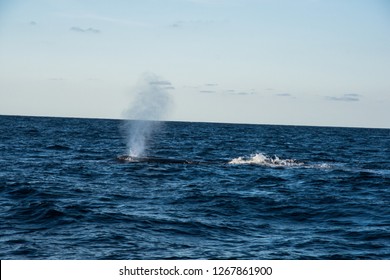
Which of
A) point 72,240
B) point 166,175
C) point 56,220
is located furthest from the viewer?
point 166,175

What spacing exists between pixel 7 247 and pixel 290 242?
9.16 m

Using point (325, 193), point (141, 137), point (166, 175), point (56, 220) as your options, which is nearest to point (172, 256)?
point (56, 220)

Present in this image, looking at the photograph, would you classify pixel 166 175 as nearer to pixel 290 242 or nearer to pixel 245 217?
pixel 245 217

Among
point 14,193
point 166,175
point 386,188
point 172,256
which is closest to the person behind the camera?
point 172,256

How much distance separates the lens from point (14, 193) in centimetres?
2767

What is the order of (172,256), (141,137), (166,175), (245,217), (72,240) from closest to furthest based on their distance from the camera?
(172,256)
(72,240)
(245,217)
(166,175)
(141,137)

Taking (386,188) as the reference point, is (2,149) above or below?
above

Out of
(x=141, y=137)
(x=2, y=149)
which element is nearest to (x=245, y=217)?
(x=141, y=137)

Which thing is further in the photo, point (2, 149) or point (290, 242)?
point (2, 149)

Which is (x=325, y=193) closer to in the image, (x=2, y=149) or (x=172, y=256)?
(x=172, y=256)
